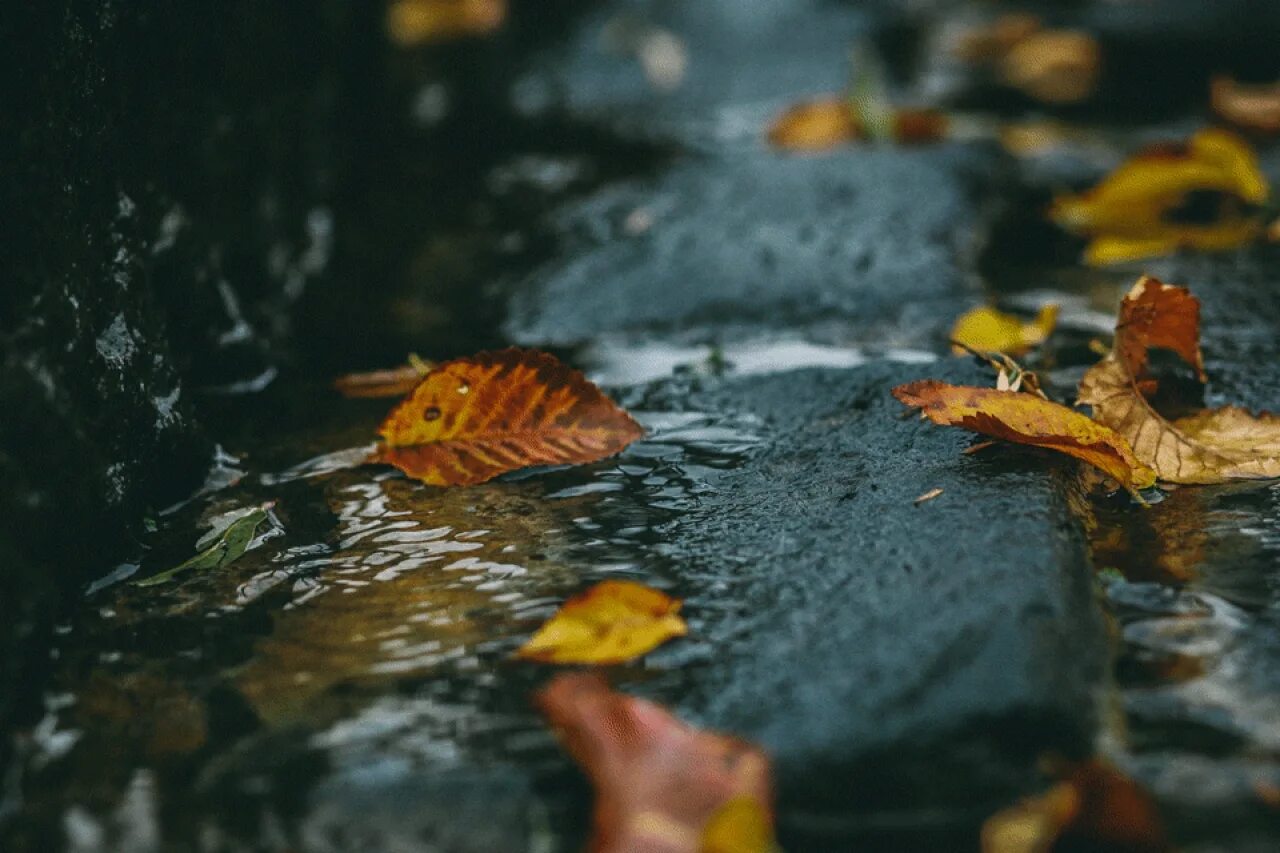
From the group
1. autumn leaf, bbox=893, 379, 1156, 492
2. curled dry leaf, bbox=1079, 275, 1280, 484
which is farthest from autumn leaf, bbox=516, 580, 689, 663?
curled dry leaf, bbox=1079, 275, 1280, 484

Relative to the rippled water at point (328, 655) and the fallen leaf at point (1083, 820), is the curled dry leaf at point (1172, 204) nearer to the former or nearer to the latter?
the rippled water at point (328, 655)

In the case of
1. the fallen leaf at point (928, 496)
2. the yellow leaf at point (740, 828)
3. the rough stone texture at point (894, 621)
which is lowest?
the yellow leaf at point (740, 828)

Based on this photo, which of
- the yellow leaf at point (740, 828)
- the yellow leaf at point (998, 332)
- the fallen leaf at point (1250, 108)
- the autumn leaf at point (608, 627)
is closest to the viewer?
the yellow leaf at point (740, 828)

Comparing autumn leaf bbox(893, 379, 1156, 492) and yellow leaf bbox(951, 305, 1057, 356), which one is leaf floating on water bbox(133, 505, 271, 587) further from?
yellow leaf bbox(951, 305, 1057, 356)

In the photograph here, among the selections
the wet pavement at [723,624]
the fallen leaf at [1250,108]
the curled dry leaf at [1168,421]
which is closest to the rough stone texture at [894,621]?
the wet pavement at [723,624]

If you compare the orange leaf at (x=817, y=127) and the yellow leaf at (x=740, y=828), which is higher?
the orange leaf at (x=817, y=127)

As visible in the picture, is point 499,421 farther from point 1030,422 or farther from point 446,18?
point 446,18
